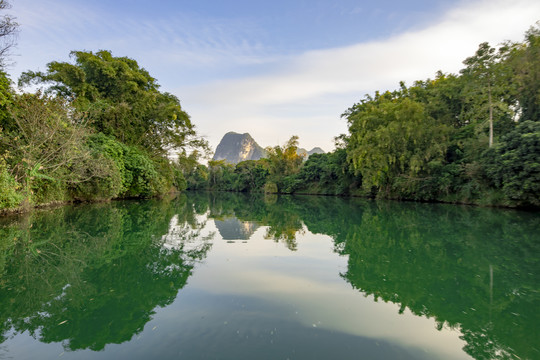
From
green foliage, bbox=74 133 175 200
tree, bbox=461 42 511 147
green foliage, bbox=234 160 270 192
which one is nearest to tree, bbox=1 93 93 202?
green foliage, bbox=74 133 175 200

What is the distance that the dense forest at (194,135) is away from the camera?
12.1 meters

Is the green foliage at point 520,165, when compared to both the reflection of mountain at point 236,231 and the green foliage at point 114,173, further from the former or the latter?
the green foliage at point 114,173

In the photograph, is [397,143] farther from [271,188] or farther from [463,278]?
[271,188]

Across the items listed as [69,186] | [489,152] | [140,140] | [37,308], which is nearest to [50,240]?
[37,308]

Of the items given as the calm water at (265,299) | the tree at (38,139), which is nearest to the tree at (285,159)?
the tree at (38,139)

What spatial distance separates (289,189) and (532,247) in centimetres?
3913

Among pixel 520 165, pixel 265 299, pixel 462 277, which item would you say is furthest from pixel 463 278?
pixel 520 165

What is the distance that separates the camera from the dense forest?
12148mm

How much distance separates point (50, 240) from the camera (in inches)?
287

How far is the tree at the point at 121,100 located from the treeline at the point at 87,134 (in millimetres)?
59

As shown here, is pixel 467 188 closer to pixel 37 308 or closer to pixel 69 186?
pixel 37 308

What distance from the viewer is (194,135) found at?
2591 centimetres

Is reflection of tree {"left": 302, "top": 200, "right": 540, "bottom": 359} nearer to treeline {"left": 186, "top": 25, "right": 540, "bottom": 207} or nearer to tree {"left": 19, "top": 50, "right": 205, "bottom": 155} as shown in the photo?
treeline {"left": 186, "top": 25, "right": 540, "bottom": 207}

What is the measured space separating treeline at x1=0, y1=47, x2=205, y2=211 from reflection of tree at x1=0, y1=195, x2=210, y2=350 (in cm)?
456
